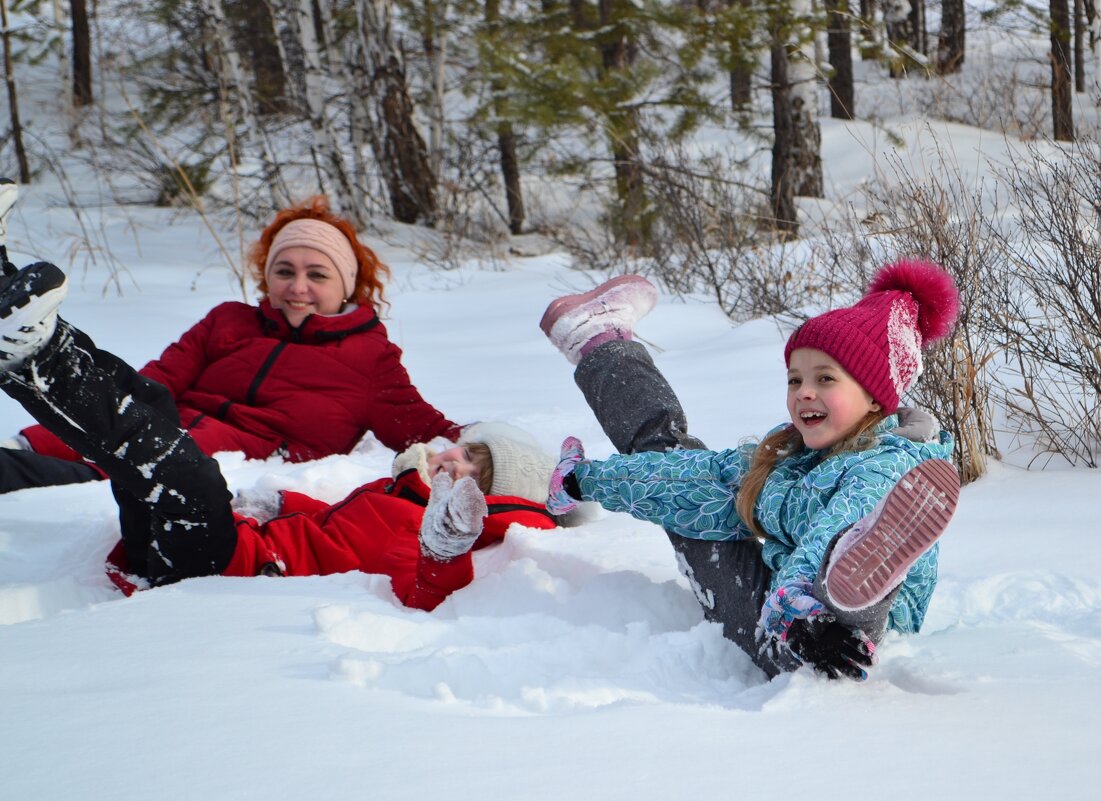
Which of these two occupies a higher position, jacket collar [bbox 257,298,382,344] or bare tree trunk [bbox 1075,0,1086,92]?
jacket collar [bbox 257,298,382,344]

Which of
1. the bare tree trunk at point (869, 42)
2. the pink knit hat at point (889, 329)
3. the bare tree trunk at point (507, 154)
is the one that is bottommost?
the bare tree trunk at point (507, 154)

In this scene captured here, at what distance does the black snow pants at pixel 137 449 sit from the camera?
7.08ft

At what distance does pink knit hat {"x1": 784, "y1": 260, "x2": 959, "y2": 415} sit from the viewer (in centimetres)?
209

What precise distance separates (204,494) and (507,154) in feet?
33.5

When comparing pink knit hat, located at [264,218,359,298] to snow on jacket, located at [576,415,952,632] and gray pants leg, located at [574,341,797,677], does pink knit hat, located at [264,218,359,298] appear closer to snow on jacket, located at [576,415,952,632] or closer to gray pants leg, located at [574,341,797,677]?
gray pants leg, located at [574,341,797,677]

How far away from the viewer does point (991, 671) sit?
5.92 ft

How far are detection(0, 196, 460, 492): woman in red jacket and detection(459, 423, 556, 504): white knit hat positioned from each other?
2.11 ft

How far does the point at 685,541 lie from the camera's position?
2.31 m

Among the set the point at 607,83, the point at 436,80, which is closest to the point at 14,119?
the point at 436,80

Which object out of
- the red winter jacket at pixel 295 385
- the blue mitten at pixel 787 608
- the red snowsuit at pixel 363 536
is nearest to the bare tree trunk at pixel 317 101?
the red winter jacket at pixel 295 385

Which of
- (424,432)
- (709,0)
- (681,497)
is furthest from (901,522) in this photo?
(709,0)

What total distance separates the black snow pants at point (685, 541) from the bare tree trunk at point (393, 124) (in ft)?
27.2

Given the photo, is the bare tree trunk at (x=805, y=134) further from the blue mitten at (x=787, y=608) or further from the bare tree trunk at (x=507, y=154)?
the blue mitten at (x=787, y=608)

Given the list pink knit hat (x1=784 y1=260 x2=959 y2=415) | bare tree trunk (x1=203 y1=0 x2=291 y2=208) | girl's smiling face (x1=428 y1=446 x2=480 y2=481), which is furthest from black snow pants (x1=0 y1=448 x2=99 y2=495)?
bare tree trunk (x1=203 y1=0 x2=291 y2=208)
